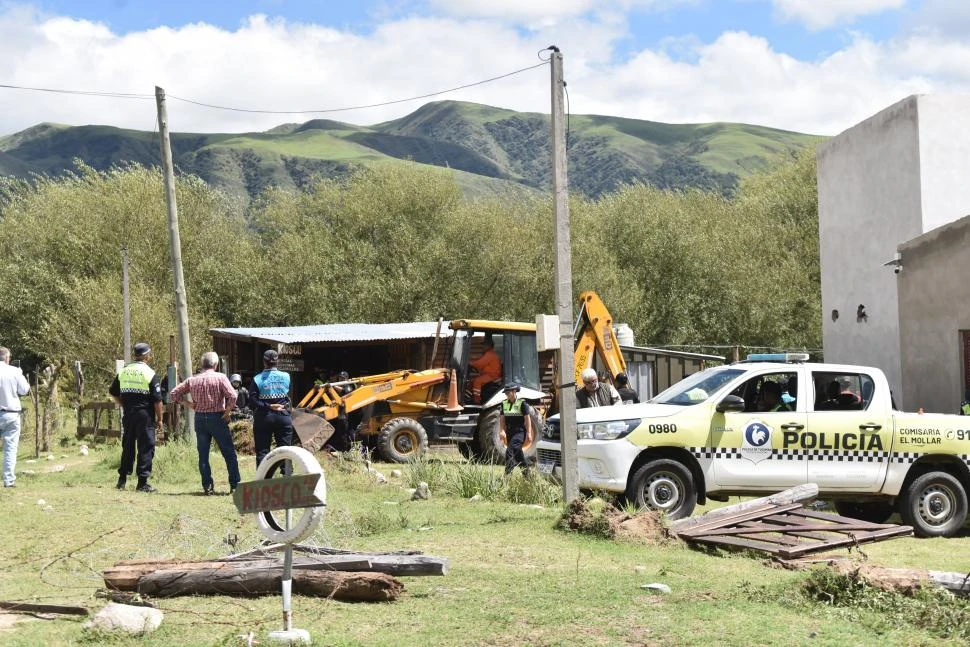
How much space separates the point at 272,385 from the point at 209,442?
3.33 ft

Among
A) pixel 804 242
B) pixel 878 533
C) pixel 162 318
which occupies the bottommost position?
pixel 878 533

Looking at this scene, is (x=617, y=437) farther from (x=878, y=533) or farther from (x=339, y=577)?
(x=339, y=577)

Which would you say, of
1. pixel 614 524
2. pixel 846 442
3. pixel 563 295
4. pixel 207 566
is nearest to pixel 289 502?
pixel 207 566

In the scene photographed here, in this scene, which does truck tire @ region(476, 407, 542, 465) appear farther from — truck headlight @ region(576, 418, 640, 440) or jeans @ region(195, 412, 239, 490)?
truck headlight @ region(576, 418, 640, 440)

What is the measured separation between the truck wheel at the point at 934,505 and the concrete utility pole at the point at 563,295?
3855 millimetres

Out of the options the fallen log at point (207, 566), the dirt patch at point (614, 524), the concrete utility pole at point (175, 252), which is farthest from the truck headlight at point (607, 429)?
the concrete utility pole at point (175, 252)

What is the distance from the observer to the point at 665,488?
1252 cm

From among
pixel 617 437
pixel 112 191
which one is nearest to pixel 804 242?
pixel 112 191

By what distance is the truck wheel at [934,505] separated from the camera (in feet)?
43.0

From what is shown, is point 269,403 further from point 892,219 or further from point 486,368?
point 892,219

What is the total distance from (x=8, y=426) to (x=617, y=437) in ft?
24.4

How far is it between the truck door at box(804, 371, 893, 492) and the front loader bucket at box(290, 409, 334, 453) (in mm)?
Answer: 9278

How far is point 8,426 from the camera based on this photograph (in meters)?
14.4

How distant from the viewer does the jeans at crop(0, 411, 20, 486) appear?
14352 mm
